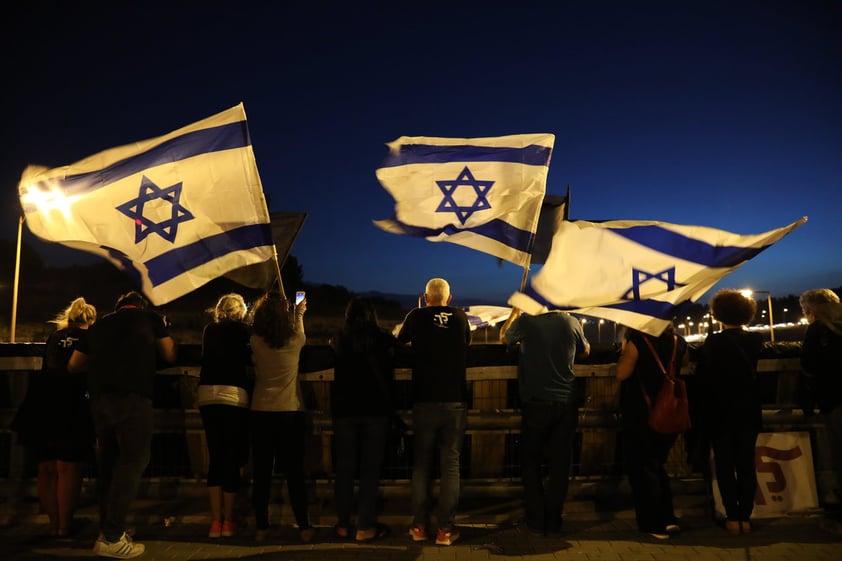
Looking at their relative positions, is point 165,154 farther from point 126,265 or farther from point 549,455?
point 549,455

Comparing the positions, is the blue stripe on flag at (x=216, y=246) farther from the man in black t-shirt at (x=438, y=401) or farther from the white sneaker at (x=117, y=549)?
the white sneaker at (x=117, y=549)

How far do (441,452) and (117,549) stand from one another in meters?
2.64

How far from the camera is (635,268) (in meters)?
5.65

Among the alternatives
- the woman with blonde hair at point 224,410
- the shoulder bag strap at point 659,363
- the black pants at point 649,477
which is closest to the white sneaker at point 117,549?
the woman with blonde hair at point 224,410

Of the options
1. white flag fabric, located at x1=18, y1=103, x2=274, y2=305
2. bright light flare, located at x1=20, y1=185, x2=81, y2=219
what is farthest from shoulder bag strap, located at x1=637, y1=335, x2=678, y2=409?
bright light flare, located at x1=20, y1=185, x2=81, y2=219

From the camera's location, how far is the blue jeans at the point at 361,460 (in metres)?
5.57

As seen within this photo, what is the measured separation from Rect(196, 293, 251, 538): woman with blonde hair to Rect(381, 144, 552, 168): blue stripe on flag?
229 cm

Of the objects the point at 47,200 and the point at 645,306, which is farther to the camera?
the point at 47,200

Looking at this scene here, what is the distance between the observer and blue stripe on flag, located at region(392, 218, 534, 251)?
243 inches

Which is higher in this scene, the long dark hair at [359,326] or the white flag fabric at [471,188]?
the white flag fabric at [471,188]

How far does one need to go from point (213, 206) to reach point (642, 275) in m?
3.79

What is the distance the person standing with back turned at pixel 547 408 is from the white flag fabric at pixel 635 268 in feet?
1.10

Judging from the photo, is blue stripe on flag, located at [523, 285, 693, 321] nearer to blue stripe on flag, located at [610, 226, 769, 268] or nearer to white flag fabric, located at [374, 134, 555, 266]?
blue stripe on flag, located at [610, 226, 769, 268]

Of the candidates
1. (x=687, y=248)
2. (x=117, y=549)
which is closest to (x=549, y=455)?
(x=687, y=248)
